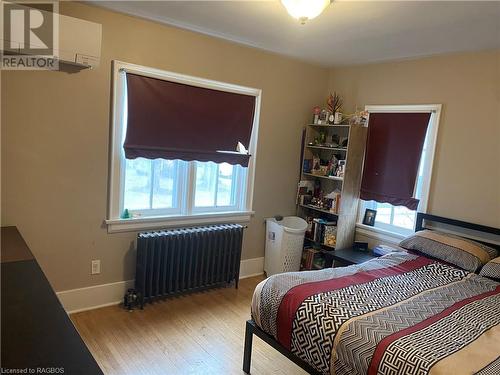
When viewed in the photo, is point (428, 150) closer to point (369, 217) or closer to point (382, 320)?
point (369, 217)

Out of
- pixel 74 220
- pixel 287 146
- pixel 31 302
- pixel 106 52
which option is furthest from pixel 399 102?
pixel 31 302

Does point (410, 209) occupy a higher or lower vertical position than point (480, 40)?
lower

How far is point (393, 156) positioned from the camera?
3.62 m

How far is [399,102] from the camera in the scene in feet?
11.7

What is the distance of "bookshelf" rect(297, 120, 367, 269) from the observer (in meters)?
3.79

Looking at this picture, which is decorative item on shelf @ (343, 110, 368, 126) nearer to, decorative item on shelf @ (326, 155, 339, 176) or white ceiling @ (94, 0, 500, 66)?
decorative item on shelf @ (326, 155, 339, 176)

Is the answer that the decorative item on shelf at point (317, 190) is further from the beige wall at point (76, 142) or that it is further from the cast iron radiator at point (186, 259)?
the beige wall at point (76, 142)

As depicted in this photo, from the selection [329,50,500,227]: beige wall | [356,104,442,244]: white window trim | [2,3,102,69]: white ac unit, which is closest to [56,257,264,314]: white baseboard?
[2,3,102,69]: white ac unit

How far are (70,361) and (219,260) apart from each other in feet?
7.94

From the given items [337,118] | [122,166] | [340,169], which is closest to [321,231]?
[340,169]

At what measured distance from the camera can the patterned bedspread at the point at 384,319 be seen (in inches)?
63.8

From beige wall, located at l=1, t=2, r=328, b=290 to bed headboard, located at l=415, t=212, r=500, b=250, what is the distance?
223 cm

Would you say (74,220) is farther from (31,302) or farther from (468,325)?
(468,325)

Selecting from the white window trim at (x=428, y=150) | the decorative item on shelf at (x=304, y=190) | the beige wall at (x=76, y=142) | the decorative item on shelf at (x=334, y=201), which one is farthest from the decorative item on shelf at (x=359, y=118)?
the beige wall at (x=76, y=142)
